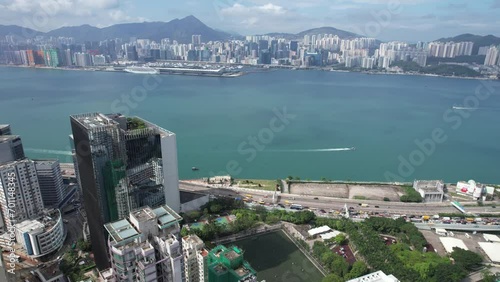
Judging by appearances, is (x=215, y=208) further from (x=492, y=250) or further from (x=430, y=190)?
(x=430, y=190)

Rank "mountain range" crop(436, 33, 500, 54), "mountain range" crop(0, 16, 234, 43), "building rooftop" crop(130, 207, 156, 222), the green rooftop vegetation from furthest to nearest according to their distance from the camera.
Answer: "mountain range" crop(0, 16, 234, 43)
"mountain range" crop(436, 33, 500, 54)
the green rooftop vegetation
"building rooftop" crop(130, 207, 156, 222)

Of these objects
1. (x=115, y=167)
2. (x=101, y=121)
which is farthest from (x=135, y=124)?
(x=115, y=167)

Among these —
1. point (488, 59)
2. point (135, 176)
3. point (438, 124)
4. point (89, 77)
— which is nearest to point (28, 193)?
point (135, 176)

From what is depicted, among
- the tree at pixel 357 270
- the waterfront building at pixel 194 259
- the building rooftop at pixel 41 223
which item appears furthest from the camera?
the building rooftop at pixel 41 223

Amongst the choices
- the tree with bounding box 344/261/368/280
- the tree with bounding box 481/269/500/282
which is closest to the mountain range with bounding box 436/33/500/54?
the tree with bounding box 481/269/500/282

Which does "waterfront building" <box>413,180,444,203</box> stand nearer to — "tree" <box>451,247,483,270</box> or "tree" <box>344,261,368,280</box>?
"tree" <box>451,247,483,270</box>

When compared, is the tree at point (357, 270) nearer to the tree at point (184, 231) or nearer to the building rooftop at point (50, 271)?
the tree at point (184, 231)

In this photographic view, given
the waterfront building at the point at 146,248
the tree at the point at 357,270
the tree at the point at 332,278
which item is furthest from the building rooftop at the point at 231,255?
the tree at the point at 357,270
